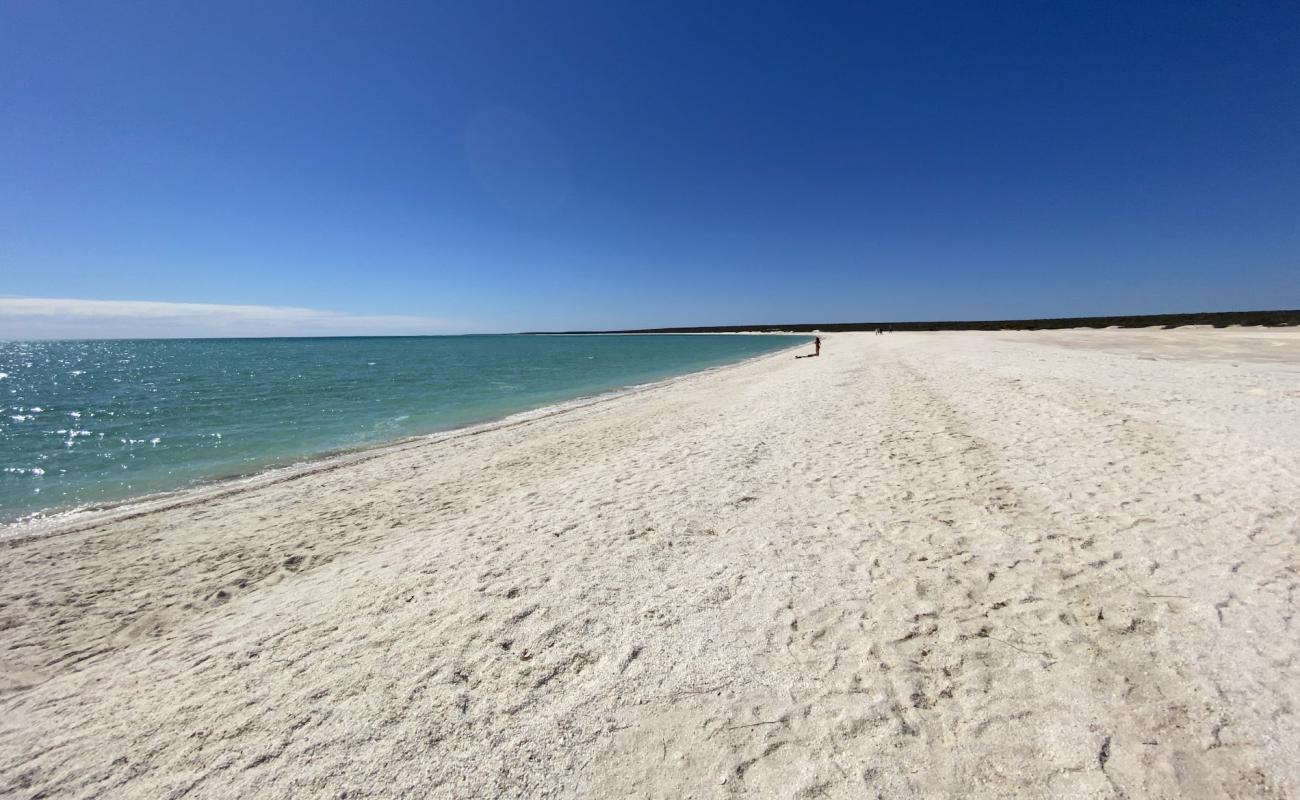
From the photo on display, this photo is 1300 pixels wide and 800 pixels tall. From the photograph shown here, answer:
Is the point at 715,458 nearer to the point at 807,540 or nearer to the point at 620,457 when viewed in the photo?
the point at 620,457

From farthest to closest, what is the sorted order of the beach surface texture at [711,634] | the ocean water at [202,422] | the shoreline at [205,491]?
the ocean water at [202,422], the shoreline at [205,491], the beach surface texture at [711,634]

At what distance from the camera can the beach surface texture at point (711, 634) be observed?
10.1 feet

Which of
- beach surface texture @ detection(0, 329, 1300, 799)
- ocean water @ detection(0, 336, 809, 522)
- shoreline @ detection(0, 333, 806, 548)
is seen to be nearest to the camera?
beach surface texture @ detection(0, 329, 1300, 799)

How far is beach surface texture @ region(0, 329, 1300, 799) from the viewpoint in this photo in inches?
121

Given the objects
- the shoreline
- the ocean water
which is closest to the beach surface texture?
the shoreline

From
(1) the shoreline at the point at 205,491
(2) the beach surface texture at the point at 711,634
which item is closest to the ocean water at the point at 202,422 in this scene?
(1) the shoreline at the point at 205,491

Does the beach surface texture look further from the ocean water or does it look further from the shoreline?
the ocean water

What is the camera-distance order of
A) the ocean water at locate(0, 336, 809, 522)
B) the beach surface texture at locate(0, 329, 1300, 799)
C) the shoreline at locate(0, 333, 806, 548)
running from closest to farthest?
the beach surface texture at locate(0, 329, 1300, 799) < the shoreline at locate(0, 333, 806, 548) < the ocean water at locate(0, 336, 809, 522)

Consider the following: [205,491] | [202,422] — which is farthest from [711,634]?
[202,422]

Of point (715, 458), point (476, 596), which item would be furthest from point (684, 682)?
point (715, 458)

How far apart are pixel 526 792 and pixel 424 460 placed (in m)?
10.9

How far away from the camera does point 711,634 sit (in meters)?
4.32

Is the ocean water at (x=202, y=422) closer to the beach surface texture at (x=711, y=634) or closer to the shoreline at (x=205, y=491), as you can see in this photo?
the shoreline at (x=205, y=491)

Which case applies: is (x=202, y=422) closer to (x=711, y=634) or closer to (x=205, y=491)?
(x=205, y=491)
